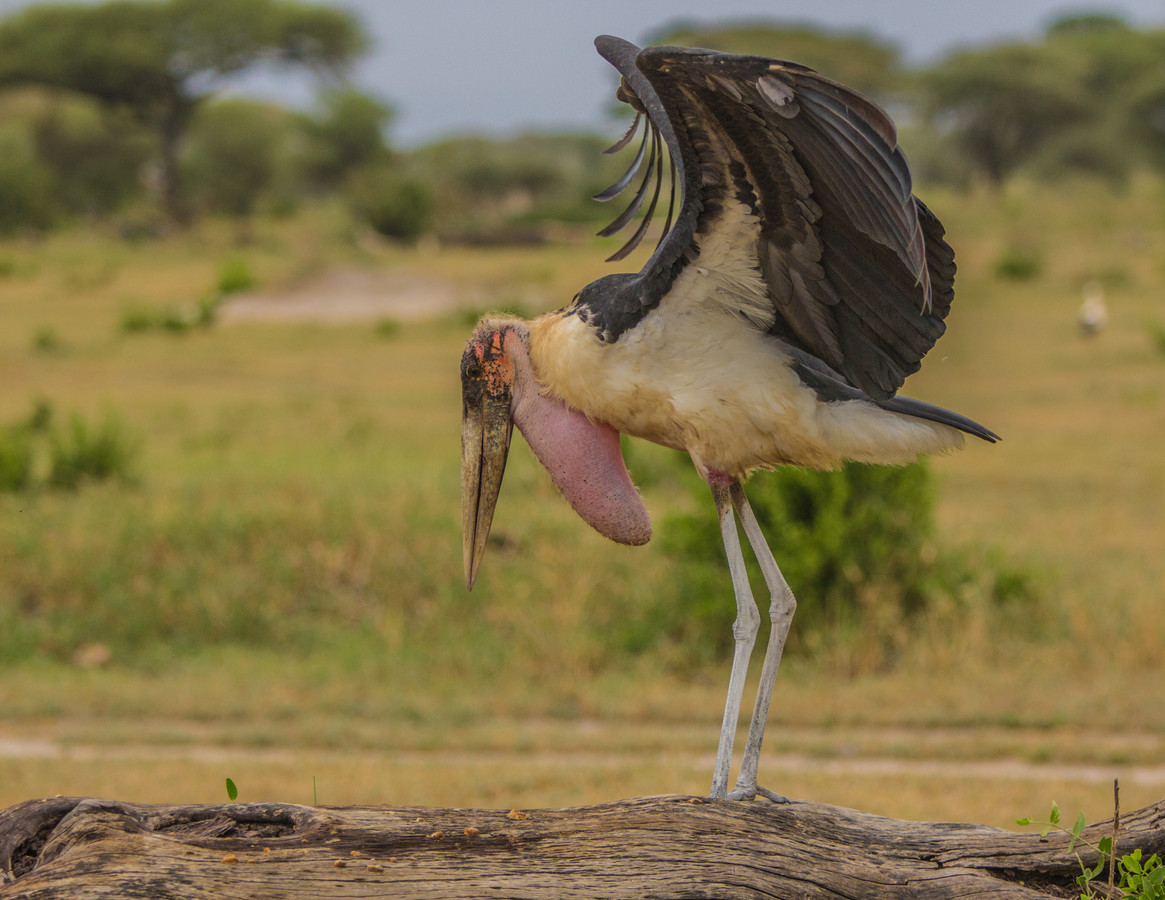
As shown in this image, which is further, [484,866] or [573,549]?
[573,549]

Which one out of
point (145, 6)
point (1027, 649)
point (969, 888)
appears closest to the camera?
point (969, 888)

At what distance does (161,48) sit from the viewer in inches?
1636

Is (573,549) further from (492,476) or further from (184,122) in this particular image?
(184,122)

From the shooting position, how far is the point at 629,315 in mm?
3615

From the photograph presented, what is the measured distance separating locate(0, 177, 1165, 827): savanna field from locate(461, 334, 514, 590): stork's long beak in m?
1.44

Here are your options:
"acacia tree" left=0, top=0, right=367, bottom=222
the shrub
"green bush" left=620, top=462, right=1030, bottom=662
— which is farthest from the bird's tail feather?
"acacia tree" left=0, top=0, right=367, bottom=222

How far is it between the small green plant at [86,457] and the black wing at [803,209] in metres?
8.40

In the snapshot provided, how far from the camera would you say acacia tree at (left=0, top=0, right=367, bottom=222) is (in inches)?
1608

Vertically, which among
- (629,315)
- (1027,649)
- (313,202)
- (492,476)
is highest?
(313,202)

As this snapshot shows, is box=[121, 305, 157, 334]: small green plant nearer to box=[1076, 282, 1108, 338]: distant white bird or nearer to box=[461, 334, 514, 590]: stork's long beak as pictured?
box=[1076, 282, 1108, 338]: distant white bird

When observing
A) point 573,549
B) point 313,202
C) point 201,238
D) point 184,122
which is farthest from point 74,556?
point 313,202

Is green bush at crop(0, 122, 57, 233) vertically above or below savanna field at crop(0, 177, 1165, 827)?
above

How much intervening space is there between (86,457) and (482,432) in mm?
8152

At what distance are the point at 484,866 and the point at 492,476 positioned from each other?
110 cm
